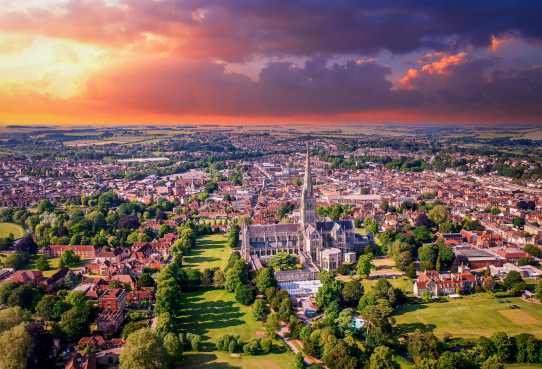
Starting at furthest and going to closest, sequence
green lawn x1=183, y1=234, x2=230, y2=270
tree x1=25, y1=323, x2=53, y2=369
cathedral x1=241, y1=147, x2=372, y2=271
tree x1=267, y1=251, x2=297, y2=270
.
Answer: green lawn x1=183, y1=234, x2=230, y2=270
cathedral x1=241, y1=147, x2=372, y2=271
tree x1=267, y1=251, x2=297, y2=270
tree x1=25, y1=323, x2=53, y2=369

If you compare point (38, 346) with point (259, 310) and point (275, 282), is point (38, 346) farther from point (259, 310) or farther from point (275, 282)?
point (275, 282)

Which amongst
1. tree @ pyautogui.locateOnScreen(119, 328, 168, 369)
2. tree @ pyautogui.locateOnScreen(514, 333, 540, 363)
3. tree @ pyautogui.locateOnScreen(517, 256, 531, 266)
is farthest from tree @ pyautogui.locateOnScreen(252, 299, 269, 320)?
tree @ pyautogui.locateOnScreen(517, 256, 531, 266)

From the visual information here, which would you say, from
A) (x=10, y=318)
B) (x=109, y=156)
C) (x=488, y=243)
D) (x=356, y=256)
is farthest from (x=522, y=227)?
(x=109, y=156)

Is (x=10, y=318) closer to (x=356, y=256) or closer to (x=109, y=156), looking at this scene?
(x=356, y=256)

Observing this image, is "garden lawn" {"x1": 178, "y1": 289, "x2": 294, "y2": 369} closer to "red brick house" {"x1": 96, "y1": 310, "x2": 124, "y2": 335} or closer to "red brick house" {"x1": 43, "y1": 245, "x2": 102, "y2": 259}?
"red brick house" {"x1": 96, "y1": 310, "x2": 124, "y2": 335}

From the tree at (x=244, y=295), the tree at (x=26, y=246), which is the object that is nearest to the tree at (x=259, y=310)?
the tree at (x=244, y=295)

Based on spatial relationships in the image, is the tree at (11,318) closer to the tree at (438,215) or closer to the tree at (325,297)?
the tree at (325,297)

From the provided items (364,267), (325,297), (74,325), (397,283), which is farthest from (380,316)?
(74,325)
